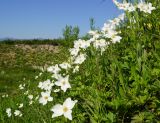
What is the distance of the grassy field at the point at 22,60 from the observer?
19.8 metres

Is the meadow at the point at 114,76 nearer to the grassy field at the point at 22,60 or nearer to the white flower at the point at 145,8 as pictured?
the white flower at the point at 145,8

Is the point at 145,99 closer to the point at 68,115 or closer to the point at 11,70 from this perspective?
the point at 68,115

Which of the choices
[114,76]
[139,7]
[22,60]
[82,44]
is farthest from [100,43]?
[22,60]

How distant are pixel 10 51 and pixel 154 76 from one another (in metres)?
22.3

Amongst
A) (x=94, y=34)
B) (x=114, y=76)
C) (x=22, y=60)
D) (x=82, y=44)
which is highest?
(x=94, y=34)

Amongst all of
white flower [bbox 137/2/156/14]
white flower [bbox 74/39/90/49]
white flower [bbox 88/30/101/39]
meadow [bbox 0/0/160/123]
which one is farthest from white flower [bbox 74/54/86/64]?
white flower [bbox 137/2/156/14]

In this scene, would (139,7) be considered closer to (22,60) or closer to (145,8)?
(145,8)

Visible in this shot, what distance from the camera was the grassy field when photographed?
1983 centimetres

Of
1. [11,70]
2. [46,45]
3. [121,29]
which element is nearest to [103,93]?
[121,29]

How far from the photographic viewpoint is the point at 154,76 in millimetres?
3959

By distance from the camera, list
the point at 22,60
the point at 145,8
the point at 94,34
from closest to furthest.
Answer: the point at 145,8 < the point at 94,34 < the point at 22,60

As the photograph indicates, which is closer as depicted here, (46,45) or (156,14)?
(156,14)

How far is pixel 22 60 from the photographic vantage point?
24.1 m

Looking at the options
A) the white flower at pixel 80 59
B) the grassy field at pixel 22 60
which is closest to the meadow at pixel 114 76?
the white flower at pixel 80 59
